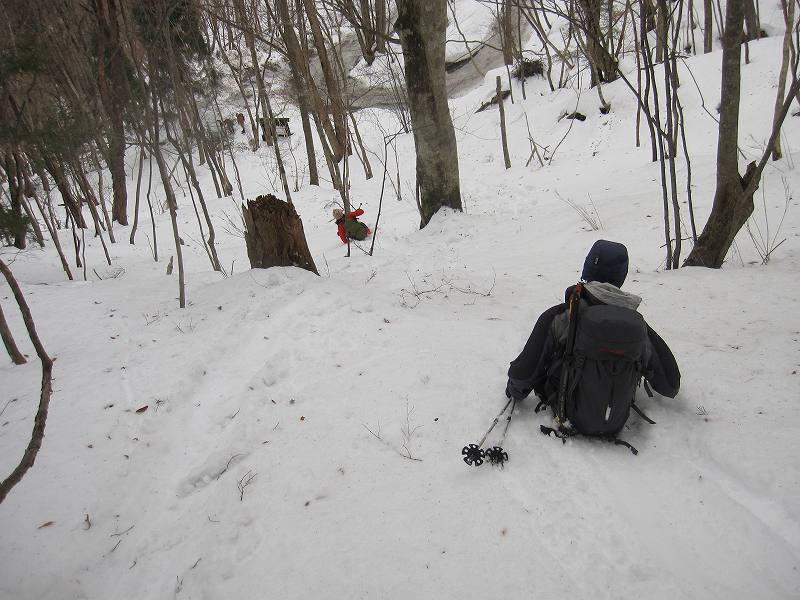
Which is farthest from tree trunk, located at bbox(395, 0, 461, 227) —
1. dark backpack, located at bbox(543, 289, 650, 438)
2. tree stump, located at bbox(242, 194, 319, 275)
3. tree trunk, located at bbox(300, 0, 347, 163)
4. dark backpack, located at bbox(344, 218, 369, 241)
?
dark backpack, located at bbox(543, 289, 650, 438)

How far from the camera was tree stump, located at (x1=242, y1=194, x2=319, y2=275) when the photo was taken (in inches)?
173

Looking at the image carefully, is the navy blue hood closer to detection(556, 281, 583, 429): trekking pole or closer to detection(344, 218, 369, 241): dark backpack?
detection(556, 281, 583, 429): trekking pole

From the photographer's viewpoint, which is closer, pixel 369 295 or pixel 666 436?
pixel 666 436

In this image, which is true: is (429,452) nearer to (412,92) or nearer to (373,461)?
(373,461)

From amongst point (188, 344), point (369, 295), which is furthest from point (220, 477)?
point (369, 295)

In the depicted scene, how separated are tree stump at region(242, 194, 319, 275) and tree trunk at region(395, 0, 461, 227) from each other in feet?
9.28

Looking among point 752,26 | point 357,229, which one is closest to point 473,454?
point 357,229

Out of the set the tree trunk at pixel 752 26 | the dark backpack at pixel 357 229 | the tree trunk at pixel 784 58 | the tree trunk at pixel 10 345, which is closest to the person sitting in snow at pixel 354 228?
the dark backpack at pixel 357 229

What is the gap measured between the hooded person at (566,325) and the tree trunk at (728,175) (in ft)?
7.86

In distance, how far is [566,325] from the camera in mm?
2193

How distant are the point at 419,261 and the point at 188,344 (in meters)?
3.04

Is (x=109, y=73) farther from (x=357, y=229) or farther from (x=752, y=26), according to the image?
(x=752, y=26)

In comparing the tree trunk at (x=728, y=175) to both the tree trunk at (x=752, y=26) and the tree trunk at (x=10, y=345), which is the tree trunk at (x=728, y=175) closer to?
the tree trunk at (x=10, y=345)

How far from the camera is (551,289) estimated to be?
414cm
